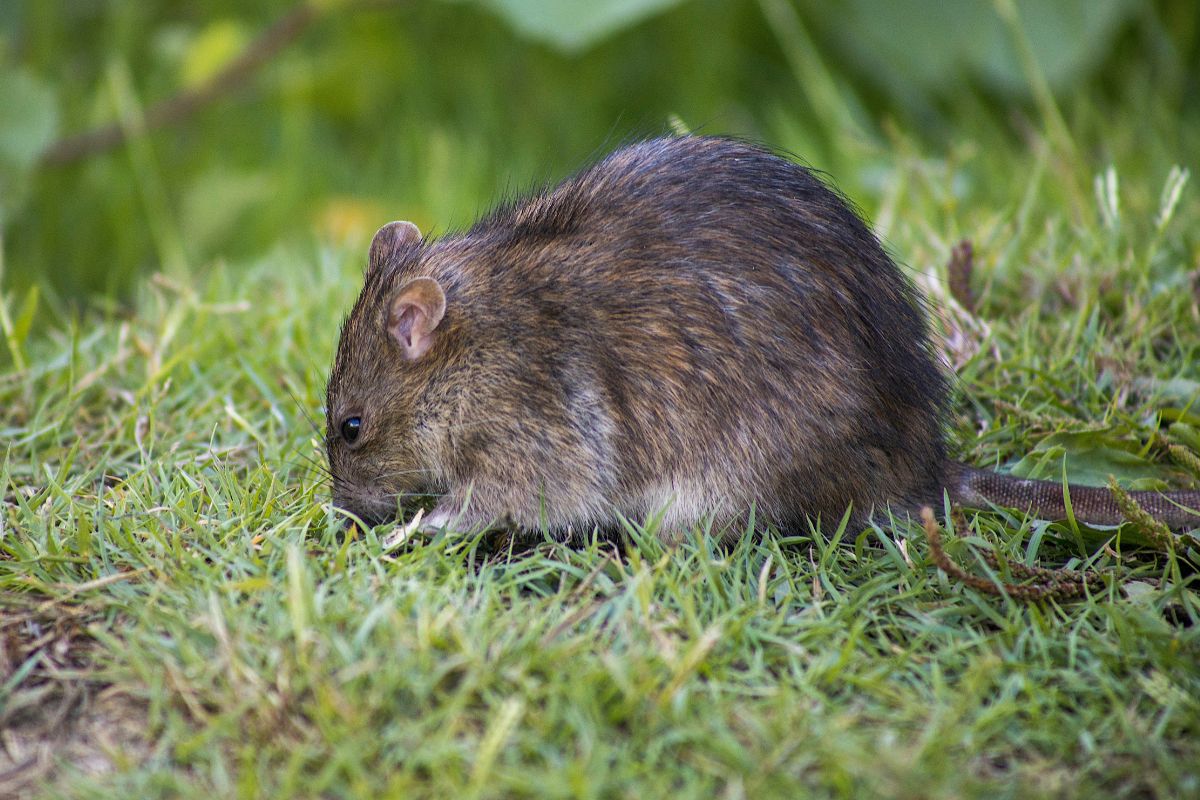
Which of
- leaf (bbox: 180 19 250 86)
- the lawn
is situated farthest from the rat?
leaf (bbox: 180 19 250 86)

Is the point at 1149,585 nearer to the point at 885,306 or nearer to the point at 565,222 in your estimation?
the point at 885,306

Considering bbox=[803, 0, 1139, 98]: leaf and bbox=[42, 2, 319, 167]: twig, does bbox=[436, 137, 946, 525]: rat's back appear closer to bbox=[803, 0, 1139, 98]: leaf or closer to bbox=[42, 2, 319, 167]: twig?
bbox=[42, 2, 319, 167]: twig

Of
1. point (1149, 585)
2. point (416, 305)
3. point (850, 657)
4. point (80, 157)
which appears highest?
point (80, 157)

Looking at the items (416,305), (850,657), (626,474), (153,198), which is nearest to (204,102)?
(153,198)

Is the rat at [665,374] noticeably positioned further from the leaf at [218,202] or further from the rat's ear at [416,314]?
the leaf at [218,202]

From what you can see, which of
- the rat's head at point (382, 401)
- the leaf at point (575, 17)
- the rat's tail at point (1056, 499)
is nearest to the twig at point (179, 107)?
the leaf at point (575, 17)

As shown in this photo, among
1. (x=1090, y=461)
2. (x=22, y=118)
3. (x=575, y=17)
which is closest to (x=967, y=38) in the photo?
(x=575, y=17)
